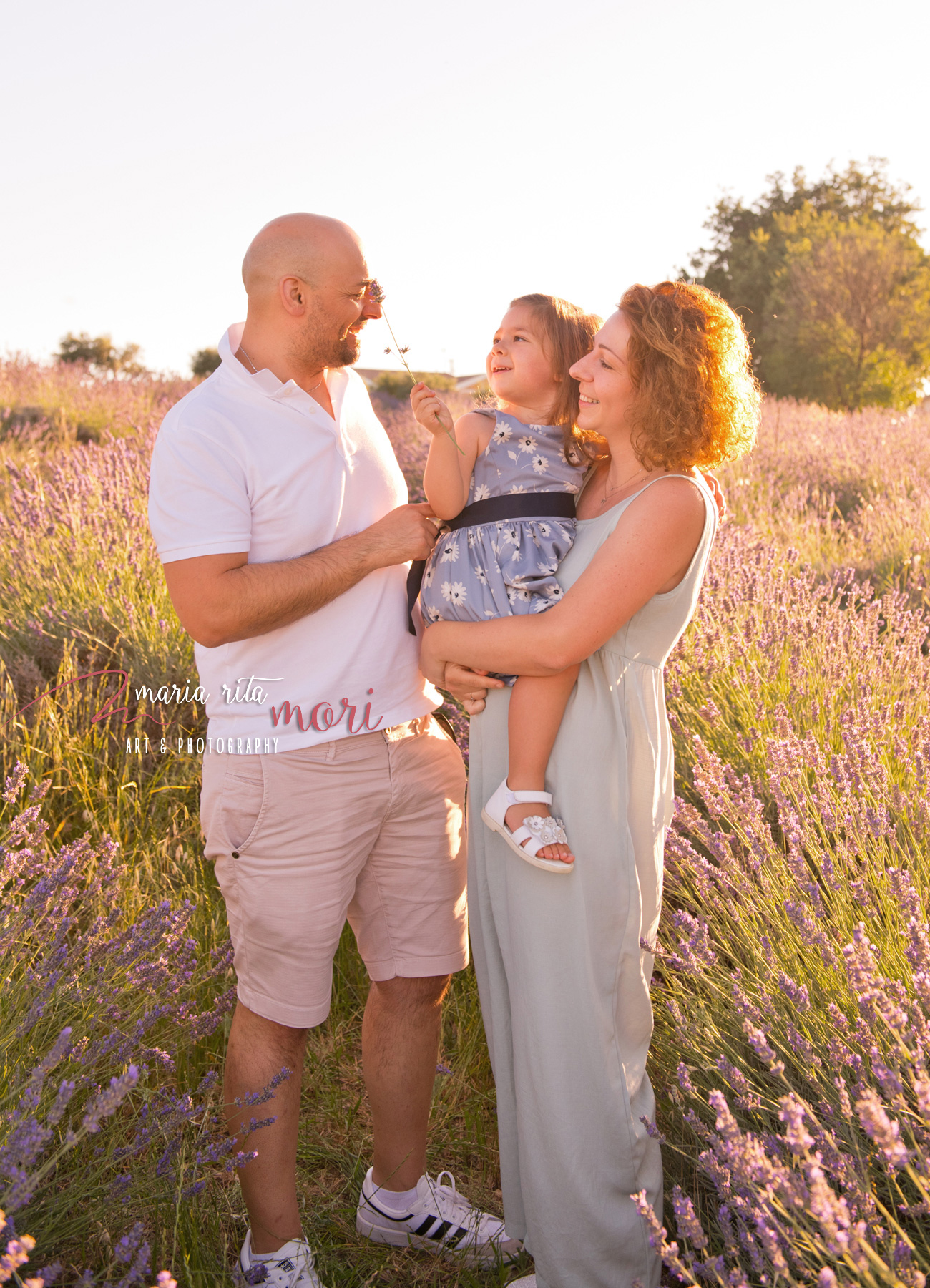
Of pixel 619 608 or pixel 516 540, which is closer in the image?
pixel 619 608

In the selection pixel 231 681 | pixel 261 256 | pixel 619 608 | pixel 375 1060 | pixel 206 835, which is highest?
pixel 261 256

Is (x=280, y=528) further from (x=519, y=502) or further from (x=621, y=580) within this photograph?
(x=621, y=580)

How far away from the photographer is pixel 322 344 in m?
2.12

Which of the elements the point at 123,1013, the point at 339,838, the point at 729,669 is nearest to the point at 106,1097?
→ the point at 339,838

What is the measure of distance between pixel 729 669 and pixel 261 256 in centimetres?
191

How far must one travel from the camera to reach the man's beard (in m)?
2.11

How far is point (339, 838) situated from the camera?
6.93 ft

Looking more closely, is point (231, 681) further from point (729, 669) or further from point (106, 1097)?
point (729, 669)

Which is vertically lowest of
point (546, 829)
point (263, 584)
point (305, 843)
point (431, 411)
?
point (305, 843)

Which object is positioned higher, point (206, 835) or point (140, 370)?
point (140, 370)

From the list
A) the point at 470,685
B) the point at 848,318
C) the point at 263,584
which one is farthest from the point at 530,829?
the point at 848,318

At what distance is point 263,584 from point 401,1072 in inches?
48.5

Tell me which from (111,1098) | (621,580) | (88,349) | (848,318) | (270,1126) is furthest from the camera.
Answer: (848,318)

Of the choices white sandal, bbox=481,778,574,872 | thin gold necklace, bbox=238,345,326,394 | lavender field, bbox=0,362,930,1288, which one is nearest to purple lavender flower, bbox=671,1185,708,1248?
lavender field, bbox=0,362,930,1288
